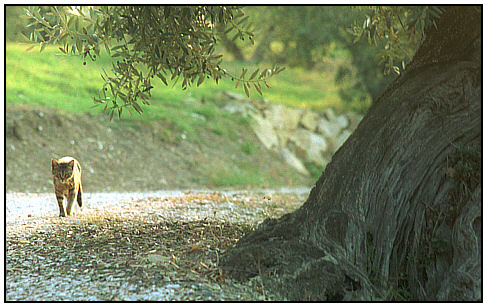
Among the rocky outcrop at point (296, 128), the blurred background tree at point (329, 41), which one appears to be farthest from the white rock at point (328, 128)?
the blurred background tree at point (329, 41)

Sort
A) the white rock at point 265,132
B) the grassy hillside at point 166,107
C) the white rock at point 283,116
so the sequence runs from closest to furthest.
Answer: the grassy hillside at point 166,107, the white rock at point 265,132, the white rock at point 283,116

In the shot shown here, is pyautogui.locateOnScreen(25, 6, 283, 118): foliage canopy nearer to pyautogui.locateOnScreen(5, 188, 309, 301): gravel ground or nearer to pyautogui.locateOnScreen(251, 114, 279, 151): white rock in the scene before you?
pyautogui.locateOnScreen(5, 188, 309, 301): gravel ground

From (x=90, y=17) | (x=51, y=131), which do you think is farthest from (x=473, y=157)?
(x=51, y=131)

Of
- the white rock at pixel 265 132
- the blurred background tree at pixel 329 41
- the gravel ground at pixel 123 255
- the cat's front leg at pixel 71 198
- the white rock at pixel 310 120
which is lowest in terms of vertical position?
the gravel ground at pixel 123 255

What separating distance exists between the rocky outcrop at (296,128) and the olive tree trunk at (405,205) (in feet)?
34.8

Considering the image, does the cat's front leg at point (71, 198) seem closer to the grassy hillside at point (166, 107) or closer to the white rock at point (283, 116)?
the grassy hillside at point (166, 107)

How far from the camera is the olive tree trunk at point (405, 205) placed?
4.36 meters

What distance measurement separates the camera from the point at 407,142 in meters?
4.59

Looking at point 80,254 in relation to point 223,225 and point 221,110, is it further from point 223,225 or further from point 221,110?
point 221,110

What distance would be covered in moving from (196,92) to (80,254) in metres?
13.0

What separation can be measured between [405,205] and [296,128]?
42.5 feet

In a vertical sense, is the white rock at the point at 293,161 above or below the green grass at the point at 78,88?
below

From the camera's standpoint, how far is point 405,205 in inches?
180

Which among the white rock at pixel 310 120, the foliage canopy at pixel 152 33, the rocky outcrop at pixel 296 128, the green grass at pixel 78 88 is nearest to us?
the foliage canopy at pixel 152 33
